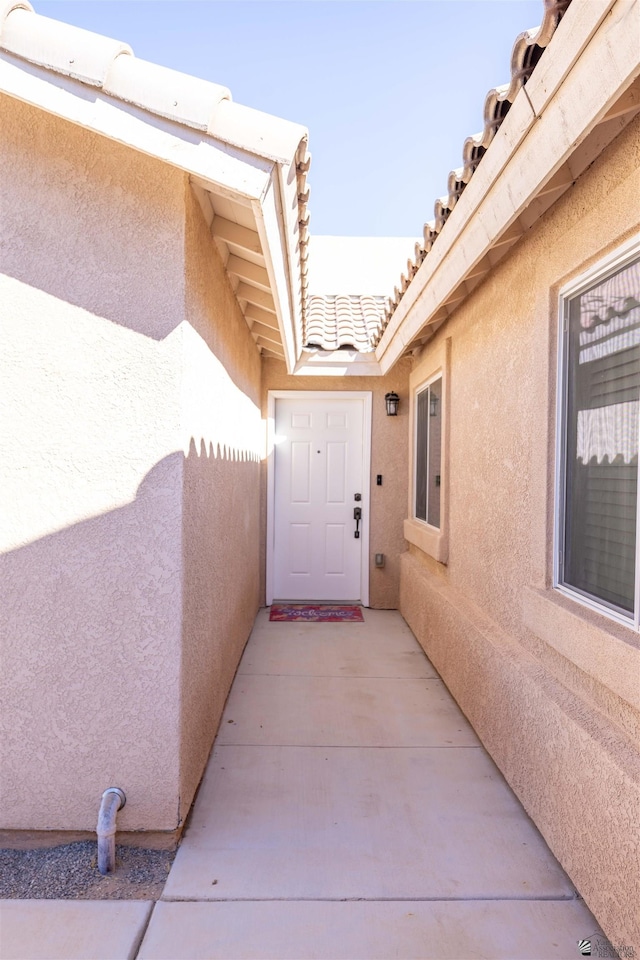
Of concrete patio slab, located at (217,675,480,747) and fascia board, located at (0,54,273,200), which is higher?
fascia board, located at (0,54,273,200)

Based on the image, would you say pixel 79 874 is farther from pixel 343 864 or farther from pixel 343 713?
pixel 343 713

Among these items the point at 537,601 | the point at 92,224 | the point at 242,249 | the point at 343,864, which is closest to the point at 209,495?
the point at 242,249

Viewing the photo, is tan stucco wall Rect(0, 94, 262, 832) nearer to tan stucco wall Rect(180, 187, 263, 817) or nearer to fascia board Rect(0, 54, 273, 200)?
tan stucco wall Rect(180, 187, 263, 817)

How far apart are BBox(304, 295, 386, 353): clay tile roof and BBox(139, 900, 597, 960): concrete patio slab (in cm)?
599

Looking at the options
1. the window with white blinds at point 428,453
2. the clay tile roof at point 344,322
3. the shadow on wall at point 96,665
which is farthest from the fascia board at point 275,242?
the clay tile roof at point 344,322

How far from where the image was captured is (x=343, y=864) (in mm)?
3229

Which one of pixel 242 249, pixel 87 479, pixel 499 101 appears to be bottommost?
pixel 87 479

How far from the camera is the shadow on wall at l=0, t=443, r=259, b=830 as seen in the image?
330 centimetres

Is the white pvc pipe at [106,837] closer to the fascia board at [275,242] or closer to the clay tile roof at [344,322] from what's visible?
the fascia board at [275,242]

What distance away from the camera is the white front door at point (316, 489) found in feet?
30.1

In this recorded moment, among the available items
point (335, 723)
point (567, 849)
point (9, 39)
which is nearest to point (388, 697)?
point (335, 723)

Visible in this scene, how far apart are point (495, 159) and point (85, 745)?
12.3 feet

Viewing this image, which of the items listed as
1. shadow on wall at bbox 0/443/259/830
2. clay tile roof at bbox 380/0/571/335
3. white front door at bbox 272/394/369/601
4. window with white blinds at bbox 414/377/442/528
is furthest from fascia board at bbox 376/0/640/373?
white front door at bbox 272/394/369/601

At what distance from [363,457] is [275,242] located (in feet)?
19.0
